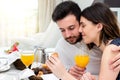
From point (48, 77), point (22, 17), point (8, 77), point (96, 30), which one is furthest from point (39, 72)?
point (22, 17)

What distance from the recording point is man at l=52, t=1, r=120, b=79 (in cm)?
175

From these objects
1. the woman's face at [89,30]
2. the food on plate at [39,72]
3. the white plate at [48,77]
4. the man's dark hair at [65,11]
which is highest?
the man's dark hair at [65,11]

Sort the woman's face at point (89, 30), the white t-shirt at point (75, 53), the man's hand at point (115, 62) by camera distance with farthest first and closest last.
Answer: the white t-shirt at point (75, 53)
the woman's face at point (89, 30)
the man's hand at point (115, 62)

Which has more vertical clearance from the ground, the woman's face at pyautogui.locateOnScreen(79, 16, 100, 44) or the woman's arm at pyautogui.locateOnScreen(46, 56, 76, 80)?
the woman's face at pyautogui.locateOnScreen(79, 16, 100, 44)

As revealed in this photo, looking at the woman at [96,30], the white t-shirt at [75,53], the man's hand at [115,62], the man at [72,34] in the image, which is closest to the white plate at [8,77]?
Result: the woman at [96,30]

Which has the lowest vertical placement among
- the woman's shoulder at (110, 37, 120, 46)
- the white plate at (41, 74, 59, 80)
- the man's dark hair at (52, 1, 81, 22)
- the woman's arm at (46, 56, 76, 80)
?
the white plate at (41, 74, 59, 80)

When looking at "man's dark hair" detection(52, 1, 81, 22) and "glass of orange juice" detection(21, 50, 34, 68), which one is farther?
"man's dark hair" detection(52, 1, 81, 22)

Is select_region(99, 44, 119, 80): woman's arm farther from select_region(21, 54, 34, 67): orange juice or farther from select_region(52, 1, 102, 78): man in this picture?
select_region(21, 54, 34, 67): orange juice

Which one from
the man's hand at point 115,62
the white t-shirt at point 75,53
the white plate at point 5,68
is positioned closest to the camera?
the man's hand at point 115,62

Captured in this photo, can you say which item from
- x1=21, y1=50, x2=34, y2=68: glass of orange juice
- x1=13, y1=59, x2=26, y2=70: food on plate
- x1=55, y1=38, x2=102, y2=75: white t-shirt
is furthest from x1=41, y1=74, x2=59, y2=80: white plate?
x1=55, y1=38, x2=102, y2=75: white t-shirt

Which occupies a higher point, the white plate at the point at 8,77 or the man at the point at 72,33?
the man at the point at 72,33

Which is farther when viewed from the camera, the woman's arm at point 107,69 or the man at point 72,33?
the man at point 72,33

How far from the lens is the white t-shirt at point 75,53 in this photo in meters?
1.87

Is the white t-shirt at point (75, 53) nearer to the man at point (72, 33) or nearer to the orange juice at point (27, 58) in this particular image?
the man at point (72, 33)
